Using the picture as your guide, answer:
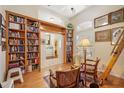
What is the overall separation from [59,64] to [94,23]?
1.89 m

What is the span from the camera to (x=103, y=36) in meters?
3.38

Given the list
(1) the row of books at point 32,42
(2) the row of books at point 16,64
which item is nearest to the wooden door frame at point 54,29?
(1) the row of books at point 32,42

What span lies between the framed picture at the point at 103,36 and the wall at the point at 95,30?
0.09 m

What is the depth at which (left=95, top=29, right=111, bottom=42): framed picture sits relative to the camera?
3283 mm

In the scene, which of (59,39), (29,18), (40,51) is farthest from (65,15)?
(40,51)

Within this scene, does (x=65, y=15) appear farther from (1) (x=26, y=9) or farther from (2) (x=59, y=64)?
(2) (x=59, y=64)

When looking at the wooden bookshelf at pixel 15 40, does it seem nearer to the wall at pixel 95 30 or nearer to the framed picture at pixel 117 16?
the wall at pixel 95 30

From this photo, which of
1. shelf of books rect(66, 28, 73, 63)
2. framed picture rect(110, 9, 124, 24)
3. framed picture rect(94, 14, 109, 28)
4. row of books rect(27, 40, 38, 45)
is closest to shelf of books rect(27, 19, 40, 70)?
row of books rect(27, 40, 38, 45)

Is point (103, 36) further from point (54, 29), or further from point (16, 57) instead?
point (16, 57)

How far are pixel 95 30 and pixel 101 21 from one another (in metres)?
0.32

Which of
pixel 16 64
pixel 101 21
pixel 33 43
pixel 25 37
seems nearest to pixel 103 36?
pixel 101 21

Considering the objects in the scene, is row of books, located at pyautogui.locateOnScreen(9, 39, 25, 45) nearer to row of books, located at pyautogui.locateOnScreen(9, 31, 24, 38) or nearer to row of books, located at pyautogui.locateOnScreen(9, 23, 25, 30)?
row of books, located at pyautogui.locateOnScreen(9, 31, 24, 38)

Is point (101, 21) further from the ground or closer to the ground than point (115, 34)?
further from the ground
